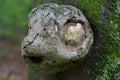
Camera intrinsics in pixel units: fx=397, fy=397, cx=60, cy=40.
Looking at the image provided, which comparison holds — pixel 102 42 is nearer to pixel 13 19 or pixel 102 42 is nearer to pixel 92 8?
pixel 92 8

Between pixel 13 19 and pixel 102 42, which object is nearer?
pixel 102 42

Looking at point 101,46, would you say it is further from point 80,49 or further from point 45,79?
point 45,79

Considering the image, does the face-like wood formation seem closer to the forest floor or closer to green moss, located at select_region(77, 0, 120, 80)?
green moss, located at select_region(77, 0, 120, 80)

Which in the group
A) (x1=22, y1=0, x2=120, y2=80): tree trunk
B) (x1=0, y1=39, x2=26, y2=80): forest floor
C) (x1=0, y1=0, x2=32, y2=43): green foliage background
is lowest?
(x1=0, y1=39, x2=26, y2=80): forest floor

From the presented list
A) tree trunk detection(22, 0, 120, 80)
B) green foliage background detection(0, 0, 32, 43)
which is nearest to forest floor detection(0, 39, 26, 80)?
green foliage background detection(0, 0, 32, 43)

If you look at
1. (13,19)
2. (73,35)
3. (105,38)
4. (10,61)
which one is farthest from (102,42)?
(13,19)

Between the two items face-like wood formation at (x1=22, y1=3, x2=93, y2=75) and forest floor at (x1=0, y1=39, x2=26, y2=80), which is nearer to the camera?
face-like wood formation at (x1=22, y1=3, x2=93, y2=75)

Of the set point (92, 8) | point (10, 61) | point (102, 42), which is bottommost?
point (10, 61)
